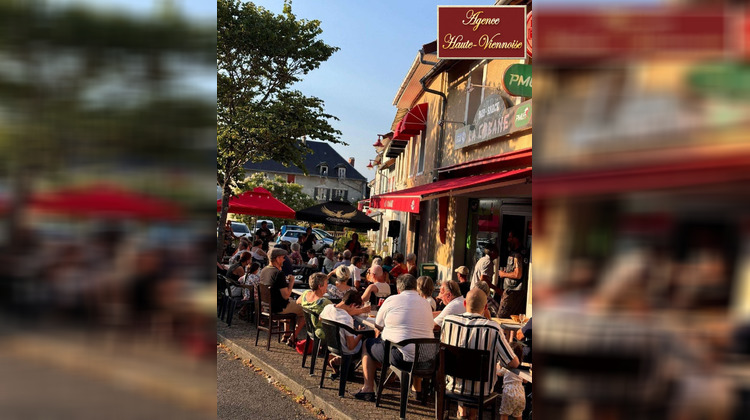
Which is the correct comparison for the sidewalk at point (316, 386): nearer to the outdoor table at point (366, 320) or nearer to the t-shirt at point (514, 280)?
the outdoor table at point (366, 320)

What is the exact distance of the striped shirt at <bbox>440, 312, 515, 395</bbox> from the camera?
5598mm

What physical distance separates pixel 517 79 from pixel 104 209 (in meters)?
9.27

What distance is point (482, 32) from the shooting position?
1005 centimetres

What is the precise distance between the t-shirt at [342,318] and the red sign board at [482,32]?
5034 mm

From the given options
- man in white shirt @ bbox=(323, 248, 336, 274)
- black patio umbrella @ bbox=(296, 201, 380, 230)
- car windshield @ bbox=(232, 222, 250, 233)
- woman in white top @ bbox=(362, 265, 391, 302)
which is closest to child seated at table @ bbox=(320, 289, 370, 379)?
woman in white top @ bbox=(362, 265, 391, 302)

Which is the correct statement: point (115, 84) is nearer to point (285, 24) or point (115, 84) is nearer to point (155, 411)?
point (155, 411)

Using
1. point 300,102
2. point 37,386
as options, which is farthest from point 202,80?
point 300,102

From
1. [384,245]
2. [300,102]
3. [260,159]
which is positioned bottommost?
[384,245]

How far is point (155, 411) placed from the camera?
2.20 feet

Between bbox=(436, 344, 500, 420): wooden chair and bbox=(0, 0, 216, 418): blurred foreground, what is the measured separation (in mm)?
5176

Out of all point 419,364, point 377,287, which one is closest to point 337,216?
point 377,287

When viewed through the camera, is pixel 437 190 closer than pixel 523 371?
No

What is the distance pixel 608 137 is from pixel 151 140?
1.54 feet

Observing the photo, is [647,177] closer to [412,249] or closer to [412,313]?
[412,313]
